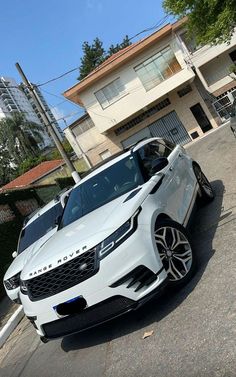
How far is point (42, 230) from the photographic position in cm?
1016

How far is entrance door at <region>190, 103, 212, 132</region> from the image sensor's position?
105 ft

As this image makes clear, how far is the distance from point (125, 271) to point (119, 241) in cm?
32

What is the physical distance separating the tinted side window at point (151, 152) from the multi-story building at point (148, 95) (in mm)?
23818

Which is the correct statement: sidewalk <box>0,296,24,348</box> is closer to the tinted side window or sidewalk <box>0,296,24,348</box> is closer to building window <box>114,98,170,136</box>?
the tinted side window

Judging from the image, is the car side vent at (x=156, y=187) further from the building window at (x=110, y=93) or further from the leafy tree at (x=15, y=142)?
the leafy tree at (x=15, y=142)

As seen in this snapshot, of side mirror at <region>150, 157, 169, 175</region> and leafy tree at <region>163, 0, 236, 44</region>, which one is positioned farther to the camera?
leafy tree at <region>163, 0, 236, 44</region>

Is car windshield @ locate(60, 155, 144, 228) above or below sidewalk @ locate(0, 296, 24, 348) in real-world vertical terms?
above

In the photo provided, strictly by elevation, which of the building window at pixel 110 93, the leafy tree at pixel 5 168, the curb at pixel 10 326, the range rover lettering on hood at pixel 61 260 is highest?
the leafy tree at pixel 5 168

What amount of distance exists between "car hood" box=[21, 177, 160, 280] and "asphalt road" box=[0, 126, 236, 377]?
3.45 ft

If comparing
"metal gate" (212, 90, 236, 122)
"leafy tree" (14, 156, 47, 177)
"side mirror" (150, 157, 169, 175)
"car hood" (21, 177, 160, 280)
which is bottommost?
"car hood" (21, 177, 160, 280)

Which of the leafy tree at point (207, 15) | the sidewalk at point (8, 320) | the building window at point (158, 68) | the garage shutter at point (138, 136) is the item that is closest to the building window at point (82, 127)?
the garage shutter at point (138, 136)

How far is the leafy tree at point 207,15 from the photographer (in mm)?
15547

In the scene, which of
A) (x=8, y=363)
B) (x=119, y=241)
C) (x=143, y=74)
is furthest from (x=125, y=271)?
(x=143, y=74)

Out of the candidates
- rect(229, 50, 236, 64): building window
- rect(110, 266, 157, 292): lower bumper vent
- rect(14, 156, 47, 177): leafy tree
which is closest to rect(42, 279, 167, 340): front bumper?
rect(110, 266, 157, 292): lower bumper vent
